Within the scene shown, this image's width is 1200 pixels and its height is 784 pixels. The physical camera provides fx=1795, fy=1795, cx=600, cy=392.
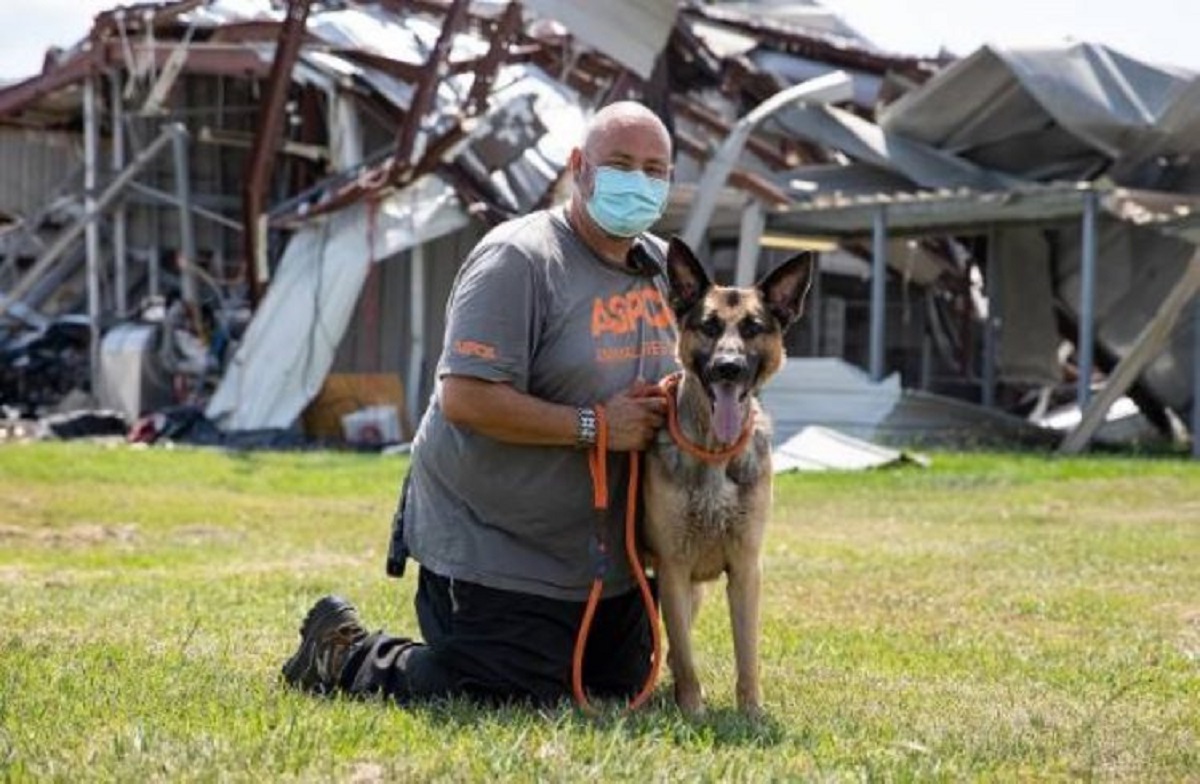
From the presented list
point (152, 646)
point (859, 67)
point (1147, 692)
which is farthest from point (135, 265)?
point (1147, 692)

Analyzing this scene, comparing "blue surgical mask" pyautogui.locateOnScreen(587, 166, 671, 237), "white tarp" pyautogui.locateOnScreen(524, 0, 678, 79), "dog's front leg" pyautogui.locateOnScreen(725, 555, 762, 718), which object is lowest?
"dog's front leg" pyautogui.locateOnScreen(725, 555, 762, 718)

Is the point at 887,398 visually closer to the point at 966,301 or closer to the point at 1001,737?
the point at 966,301

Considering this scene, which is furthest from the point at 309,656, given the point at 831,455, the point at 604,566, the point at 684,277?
the point at 831,455

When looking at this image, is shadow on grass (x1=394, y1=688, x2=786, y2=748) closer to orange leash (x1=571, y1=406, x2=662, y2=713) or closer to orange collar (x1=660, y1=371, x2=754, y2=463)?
orange leash (x1=571, y1=406, x2=662, y2=713)

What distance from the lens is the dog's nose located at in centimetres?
493

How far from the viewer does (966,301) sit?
25875 millimetres

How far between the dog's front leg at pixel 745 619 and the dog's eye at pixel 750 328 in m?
0.65

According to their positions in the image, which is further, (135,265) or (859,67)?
(859,67)

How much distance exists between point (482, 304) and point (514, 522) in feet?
2.17

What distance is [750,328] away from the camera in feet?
16.6

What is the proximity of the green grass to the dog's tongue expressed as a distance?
0.80 metres

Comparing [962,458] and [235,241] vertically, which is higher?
[235,241]

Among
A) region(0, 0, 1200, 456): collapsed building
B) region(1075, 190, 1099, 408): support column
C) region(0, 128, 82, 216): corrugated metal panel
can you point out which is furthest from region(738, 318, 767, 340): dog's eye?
region(0, 128, 82, 216): corrugated metal panel

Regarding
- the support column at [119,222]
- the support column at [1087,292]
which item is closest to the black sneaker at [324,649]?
the support column at [1087,292]
